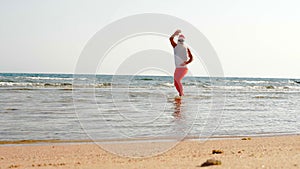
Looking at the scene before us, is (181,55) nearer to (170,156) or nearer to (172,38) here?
(172,38)

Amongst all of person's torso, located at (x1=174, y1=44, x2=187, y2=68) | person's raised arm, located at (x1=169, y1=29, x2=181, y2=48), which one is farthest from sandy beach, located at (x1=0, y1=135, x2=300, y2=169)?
person's raised arm, located at (x1=169, y1=29, x2=181, y2=48)

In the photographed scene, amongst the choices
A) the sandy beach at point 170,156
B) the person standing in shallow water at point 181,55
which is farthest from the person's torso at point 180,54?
the sandy beach at point 170,156

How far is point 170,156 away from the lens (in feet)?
23.9

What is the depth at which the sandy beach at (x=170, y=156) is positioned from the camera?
6211 millimetres

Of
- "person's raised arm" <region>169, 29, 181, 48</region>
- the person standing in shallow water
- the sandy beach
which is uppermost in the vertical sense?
"person's raised arm" <region>169, 29, 181, 48</region>

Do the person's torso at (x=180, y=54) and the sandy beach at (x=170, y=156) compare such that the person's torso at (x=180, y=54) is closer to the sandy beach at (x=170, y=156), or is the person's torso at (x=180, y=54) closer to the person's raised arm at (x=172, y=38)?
the person's raised arm at (x=172, y=38)

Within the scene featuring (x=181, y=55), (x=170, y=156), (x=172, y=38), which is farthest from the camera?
(x=170, y=156)

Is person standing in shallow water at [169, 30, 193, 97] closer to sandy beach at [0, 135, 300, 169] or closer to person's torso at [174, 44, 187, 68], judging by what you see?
person's torso at [174, 44, 187, 68]

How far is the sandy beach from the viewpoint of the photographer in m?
6.21

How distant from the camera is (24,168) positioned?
249 inches

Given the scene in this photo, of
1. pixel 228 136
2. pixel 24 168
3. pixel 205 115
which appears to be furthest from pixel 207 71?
pixel 205 115

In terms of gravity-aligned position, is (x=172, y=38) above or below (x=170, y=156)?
above

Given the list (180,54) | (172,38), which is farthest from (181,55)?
(172,38)

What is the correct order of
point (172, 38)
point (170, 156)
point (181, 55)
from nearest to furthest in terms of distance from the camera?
point (181, 55)
point (172, 38)
point (170, 156)
